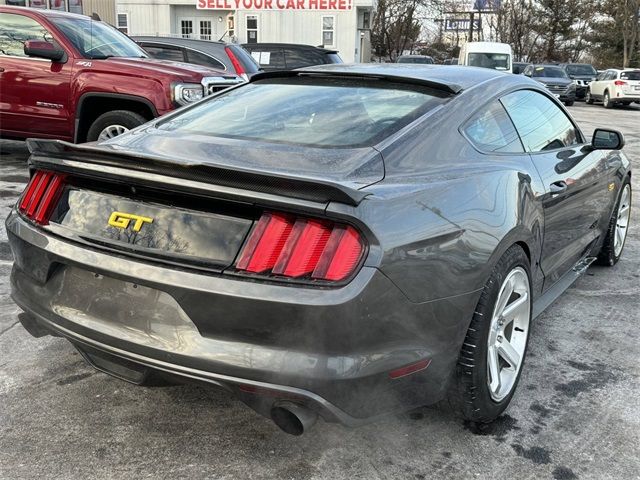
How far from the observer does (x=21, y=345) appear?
11.1 feet

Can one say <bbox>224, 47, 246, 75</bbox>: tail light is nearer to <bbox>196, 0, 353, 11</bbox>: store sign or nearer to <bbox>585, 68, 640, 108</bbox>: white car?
<bbox>585, 68, 640, 108</bbox>: white car

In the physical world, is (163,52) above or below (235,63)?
above

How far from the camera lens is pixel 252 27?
29344mm

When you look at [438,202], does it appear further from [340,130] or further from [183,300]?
[183,300]

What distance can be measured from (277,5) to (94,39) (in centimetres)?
2274

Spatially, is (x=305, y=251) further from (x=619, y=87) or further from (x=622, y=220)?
(x=619, y=87)

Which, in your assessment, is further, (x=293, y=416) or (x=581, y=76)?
(x=581, y=76)

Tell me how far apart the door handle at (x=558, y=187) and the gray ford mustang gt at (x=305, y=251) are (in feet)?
0.68

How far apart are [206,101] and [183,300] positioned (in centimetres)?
164

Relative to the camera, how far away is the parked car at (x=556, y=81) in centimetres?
2527

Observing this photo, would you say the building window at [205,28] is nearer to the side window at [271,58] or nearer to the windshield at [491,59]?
the windshield at [491,59]

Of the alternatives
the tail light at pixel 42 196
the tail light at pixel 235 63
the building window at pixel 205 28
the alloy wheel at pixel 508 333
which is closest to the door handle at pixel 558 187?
the alloy wheel at pixel 508 333

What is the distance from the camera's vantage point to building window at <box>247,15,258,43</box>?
29188 mm

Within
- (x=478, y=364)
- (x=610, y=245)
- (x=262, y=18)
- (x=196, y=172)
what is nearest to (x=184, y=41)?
(x=610, y=245)
